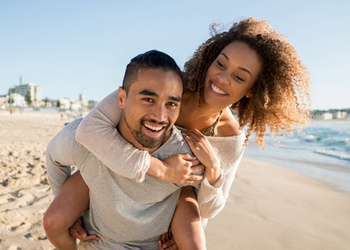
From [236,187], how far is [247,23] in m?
3.65

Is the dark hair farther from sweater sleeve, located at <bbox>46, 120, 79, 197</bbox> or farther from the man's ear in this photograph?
sweater sleeve, located at <bbox>46, 120, 79, 197</bbox>

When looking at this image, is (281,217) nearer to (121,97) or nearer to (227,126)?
(227,126)

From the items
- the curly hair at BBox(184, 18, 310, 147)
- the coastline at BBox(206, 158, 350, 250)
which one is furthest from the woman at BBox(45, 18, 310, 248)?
the coastline at BBox(206, 158, 350, 250)

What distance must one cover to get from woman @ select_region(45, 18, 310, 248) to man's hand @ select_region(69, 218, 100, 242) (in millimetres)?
635

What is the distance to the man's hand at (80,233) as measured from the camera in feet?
7.42

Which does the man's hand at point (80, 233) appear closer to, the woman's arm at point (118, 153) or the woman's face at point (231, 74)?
the woman's arm at point (118, 153)

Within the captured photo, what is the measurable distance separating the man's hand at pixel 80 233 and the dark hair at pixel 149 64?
115cm

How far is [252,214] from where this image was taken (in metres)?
4.25

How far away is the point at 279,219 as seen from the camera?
163 inches

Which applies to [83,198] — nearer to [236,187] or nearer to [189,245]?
[189,245]

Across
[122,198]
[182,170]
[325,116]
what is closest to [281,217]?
[182,170]

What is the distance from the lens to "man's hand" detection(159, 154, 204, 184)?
209 centimetres

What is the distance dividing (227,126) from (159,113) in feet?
3.94

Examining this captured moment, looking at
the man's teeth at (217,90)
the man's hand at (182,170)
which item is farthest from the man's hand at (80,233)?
the man's teeth at (217,90)
